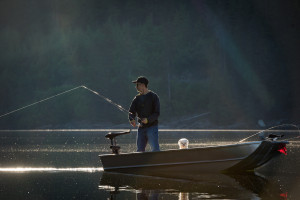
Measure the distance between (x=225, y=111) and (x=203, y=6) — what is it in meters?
21.6

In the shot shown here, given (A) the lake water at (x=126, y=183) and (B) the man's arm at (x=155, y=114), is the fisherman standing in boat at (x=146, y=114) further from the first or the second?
(A) the lake water at (x=126, y=183)

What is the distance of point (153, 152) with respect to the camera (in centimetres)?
1598

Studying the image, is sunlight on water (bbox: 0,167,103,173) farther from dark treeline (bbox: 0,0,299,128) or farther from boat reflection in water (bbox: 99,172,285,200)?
dark treeline (bbox: 0,0,299,128)

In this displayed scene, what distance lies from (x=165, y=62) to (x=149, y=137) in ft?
198

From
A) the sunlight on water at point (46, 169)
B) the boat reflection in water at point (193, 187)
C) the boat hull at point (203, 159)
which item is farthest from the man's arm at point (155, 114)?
the sunlight on water at point (46, 169)

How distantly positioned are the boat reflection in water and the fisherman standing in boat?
42.8 inches

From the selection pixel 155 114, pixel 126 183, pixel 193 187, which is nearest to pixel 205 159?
pixel 155 114

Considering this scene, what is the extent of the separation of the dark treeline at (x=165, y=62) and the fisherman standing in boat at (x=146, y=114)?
165ft

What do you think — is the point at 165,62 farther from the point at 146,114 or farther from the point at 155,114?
the point at 155,114

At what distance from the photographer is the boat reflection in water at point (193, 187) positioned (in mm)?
11547

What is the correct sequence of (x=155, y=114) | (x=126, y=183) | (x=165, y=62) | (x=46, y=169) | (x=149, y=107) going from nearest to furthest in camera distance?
(x=126, y=183)
(x=155, y=114)
(x=149, y=107)
(x=46, y=169)
(x=165, y=62)

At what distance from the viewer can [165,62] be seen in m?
76.6

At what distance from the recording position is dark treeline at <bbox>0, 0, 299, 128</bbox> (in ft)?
234

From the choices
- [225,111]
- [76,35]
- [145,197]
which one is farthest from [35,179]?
[76,35]
